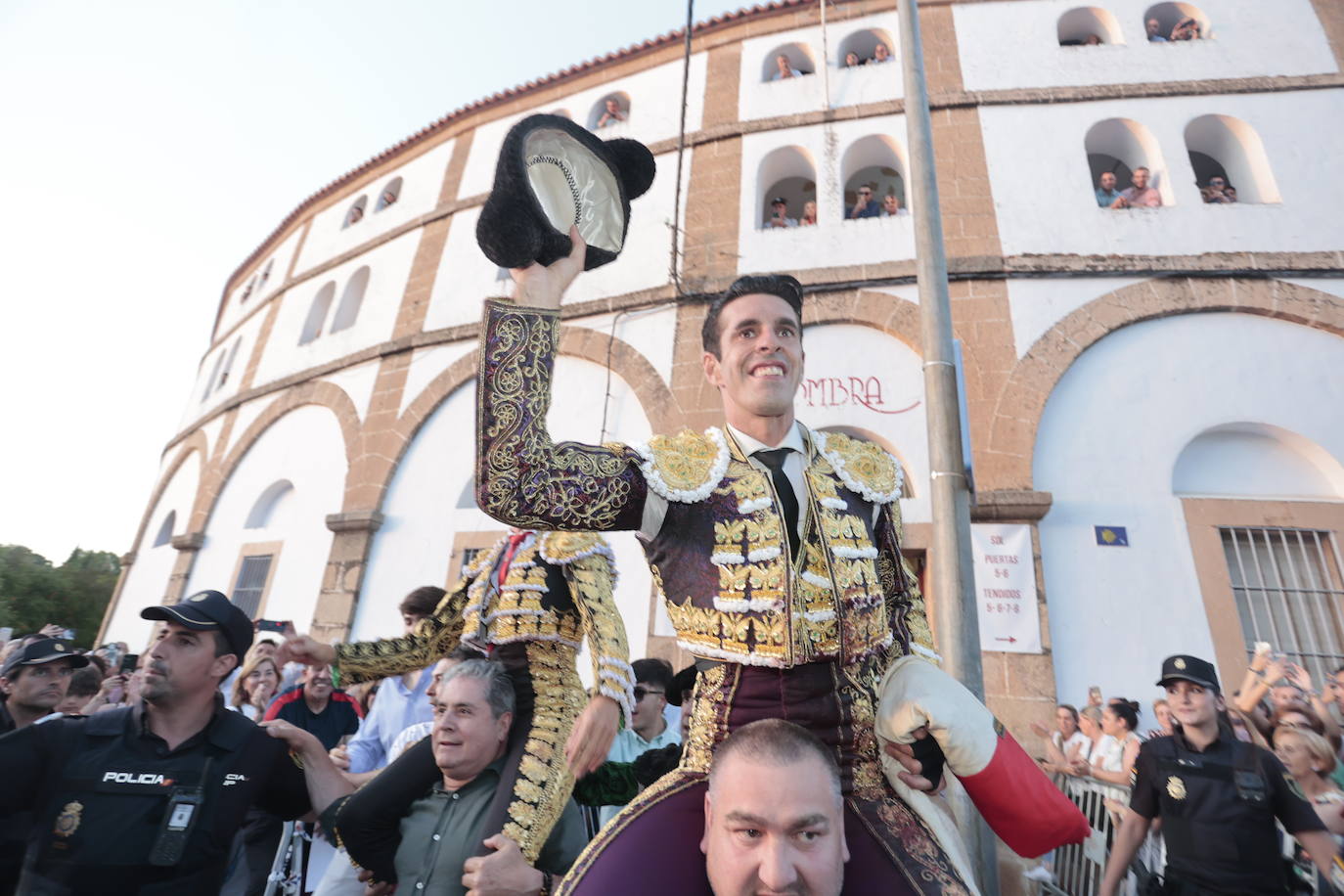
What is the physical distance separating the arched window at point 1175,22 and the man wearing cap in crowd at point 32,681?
14006 mm

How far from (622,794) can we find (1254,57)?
12658 millimetres

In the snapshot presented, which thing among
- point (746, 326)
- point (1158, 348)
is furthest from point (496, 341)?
point (1158, 348)

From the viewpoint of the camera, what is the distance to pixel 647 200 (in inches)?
412

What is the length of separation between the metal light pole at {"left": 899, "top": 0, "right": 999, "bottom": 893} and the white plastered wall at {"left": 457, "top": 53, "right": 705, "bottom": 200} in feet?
21.4

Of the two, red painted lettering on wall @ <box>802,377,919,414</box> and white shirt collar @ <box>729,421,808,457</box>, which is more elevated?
red painted lettering on wall @ <box>802,377,919,414</box>

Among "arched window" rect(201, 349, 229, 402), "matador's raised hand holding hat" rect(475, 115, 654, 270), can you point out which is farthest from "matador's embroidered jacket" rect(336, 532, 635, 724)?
"arched window" rect(201, 349, 229, 402)

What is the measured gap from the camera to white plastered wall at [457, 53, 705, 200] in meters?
10.9

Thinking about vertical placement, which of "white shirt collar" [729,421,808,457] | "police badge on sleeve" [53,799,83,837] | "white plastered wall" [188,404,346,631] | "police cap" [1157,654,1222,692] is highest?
"white plastered wall" [188,404,346,631]

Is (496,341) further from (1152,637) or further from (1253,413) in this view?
(1253,413)

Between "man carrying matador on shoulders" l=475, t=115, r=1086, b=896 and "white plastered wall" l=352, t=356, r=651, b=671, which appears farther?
"white plastered wall" l=352, t=356, r=651, b=671

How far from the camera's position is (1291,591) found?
6.83 metres

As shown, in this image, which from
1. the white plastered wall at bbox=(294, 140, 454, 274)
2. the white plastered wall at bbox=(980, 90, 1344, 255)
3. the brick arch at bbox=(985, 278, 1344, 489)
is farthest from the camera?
the white plastered wall at bbox=(294, 140, 454, 274)

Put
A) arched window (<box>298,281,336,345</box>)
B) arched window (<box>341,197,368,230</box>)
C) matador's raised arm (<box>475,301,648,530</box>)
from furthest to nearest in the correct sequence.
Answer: arched window (<box>341,197,368,230</box>) < arched window (<box>298,281,336,345</box>) < matador's raised arm (<box>475,301,648,530</box>)

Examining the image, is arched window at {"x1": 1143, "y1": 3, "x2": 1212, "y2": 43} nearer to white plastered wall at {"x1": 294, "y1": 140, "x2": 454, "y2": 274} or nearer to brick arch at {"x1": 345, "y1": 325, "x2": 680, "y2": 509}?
brick arch at {"x1": 345, "y1": 325, "x2": 680, "y2": 509}
